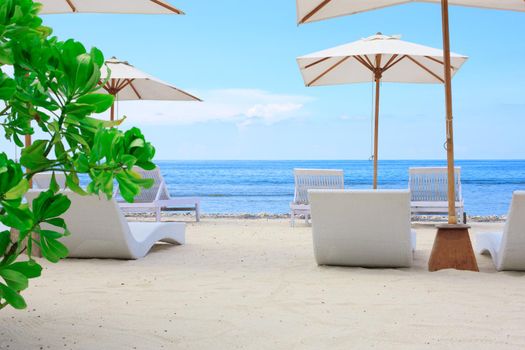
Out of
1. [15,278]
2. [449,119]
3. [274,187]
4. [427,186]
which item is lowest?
[274,187]

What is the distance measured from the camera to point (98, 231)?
544cm

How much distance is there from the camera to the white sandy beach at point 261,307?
3.08 m

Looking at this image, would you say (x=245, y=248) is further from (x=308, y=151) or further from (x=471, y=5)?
(x=308, y=151)

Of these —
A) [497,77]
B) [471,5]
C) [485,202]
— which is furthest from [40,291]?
[497,77]

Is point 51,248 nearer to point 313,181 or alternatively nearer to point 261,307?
point 261,307

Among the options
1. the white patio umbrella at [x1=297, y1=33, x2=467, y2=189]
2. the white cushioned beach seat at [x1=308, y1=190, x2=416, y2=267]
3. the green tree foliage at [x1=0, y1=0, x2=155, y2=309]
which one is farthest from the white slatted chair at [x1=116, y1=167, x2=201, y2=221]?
the green tree foliage at [x1=0, y1=0, x2=155, y2=309]

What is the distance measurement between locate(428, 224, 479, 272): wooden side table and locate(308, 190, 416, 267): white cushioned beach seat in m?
0.24

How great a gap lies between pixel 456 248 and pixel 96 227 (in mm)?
2813

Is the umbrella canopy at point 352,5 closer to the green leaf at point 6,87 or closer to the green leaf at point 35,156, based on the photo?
the green leaf at point 35,156

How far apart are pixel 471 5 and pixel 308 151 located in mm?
39645

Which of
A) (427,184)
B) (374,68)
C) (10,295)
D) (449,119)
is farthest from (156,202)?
(10,295)

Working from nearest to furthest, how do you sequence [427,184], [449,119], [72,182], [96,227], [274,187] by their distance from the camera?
[72,182], [449,119], [96,227], [427,184], [274,187]

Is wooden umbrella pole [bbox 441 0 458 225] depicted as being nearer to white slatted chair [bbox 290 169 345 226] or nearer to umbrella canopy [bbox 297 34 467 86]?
umbrella canopy [bbox 297 34 467 86]

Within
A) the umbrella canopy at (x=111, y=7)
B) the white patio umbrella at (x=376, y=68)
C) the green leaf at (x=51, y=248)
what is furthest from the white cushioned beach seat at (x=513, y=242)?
the green leaf at (x=51, y=248)
